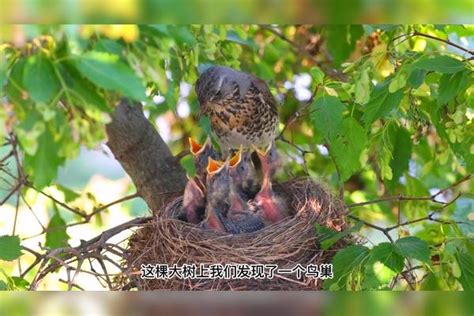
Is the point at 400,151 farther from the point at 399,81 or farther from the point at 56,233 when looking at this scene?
the point at 56,233

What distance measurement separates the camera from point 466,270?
1.38m

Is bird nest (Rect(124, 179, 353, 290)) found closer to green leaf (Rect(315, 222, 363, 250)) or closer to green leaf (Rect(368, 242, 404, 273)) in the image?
green leaf (Rect(315, 222, 363, 250))

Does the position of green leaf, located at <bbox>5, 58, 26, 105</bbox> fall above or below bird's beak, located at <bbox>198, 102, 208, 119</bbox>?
below

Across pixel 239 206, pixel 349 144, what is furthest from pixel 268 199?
pixel 349 144

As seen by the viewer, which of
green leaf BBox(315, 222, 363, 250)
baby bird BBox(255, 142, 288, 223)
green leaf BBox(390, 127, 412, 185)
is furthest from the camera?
baby bird BBox(255, 142, 288, 223)

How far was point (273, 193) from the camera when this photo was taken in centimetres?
170

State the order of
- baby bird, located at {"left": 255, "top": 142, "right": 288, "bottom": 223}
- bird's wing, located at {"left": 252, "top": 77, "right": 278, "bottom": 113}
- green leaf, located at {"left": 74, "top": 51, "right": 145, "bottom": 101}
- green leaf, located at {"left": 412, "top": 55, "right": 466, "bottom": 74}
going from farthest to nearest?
bird's wing, located at {"left": 252, "top": 77, "right": 278, "bottom": 113}, baby bird, located at {"left": 255, "top": 142, "right": 288, "bottom": 223}, green leaf, located at {"left": 412, "top": 55, "right": 466, "bottom": 74}, green leaf, located at {"left": 74, "top": 51, "right": 145, "bottom": 101}

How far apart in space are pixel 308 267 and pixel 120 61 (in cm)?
53

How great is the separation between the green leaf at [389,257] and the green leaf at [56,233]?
0.58 meters

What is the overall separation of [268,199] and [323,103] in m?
0.30

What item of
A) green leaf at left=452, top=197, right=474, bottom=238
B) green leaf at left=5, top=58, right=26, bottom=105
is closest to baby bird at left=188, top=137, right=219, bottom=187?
green leaf at left=452, top=197, right=474, bottom=238

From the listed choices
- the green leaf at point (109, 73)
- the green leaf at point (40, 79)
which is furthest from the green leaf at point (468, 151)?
the green leaf at point (40, 79)

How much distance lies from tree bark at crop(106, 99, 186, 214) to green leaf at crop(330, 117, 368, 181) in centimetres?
34

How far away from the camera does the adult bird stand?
1.69m
